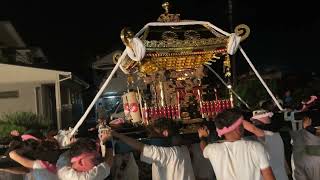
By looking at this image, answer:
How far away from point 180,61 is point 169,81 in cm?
58

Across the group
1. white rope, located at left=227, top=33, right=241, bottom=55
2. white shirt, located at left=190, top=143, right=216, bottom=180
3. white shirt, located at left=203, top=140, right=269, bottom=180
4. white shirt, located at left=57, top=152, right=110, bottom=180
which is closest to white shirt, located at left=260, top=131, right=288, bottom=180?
white shirt, located at left=203, top=140, right=269, bottom=180

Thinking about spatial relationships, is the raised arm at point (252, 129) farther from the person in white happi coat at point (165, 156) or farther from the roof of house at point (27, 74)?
the roof of house at point (27, 74)

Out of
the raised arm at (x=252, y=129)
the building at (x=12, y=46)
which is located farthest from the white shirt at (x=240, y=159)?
the building at (x=12, y=46)

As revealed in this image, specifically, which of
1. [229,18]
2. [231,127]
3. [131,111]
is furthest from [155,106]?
[229,18]

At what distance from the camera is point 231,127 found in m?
4.41

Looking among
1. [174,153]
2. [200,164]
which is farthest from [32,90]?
[174,153]

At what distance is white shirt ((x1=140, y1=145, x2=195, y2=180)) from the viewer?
5352 mm

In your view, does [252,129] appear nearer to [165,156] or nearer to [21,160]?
[165,156]

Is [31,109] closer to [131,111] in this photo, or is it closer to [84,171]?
[131,111]

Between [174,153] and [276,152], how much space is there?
129cm

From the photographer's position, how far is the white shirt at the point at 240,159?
14.3 ft

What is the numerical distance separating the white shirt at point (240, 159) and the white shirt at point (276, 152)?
143cm

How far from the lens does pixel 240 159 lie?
4.40 m

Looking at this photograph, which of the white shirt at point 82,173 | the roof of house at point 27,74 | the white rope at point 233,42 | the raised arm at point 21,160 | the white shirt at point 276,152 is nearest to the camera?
the white shirt at point 82,173
